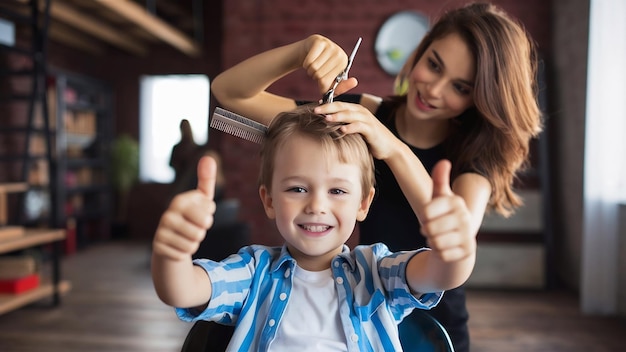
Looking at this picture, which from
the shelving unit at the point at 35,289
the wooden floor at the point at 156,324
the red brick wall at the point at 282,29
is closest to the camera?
the wooden floor at the point at 156,324

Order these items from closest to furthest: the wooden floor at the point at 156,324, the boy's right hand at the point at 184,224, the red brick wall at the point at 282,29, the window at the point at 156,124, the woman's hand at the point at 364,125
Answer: the boy's right hand at the point at 184,224, the woman's hand at the point at 364,125, the wooden floor at the point at 156,324, the red brick wall at the point at 282,29, the window at the point at 156,124

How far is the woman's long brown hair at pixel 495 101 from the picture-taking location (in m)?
1.07

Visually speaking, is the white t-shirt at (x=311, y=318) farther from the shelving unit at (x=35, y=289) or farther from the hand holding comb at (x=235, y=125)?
the shelving unit at (x=35, y=289)

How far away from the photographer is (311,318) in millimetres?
896

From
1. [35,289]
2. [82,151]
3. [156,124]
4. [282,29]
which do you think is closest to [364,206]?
[35,289]

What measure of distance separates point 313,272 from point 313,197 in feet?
0.54

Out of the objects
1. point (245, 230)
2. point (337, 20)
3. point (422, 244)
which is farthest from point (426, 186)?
point (337, 20)

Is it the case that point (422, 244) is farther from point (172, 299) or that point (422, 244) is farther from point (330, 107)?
point (172, 299)

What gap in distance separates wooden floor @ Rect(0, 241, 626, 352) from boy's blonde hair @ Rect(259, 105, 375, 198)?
2.17 meters

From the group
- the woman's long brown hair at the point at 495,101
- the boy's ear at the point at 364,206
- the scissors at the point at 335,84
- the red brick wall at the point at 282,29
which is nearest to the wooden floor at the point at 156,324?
the red brick wall at the point at 282,29

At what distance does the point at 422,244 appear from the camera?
125cm

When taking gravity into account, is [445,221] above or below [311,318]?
above

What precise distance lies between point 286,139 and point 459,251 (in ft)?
1.20

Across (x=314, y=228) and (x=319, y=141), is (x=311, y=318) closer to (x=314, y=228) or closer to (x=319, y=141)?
(x=314, y=228)
